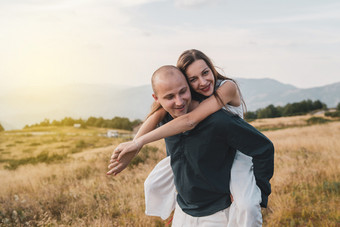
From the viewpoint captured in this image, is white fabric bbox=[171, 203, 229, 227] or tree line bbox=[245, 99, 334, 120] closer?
white fabric bbox=[171, 203, 229, 227]

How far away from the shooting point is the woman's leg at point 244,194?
218 cm

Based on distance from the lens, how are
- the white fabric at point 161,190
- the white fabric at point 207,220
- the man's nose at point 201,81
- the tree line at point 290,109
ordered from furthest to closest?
1. the tree line at point 290,109
2. the white fabric at point 161,190
3. the man's nose at point 201,81
4. the white fabric at point 207,220

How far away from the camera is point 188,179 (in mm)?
2354

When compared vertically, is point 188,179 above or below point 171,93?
below

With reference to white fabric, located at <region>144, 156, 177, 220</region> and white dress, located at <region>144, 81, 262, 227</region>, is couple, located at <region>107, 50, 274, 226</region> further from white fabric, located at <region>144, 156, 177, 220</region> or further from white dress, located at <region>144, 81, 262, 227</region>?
white fabric, located at <region>144, 156, 177, 220</region>

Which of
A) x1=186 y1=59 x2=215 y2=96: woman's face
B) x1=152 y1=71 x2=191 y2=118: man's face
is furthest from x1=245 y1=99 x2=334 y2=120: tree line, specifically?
x1=152 y1=71 x2=191 y2=118: man's face

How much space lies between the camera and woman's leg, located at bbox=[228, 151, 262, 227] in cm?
218

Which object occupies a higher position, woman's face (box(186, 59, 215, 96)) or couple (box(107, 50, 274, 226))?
woman's face (box(186, 59, 215, 96))

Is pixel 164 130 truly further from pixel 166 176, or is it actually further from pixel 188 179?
pixel 166 176

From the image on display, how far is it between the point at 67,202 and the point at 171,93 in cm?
499

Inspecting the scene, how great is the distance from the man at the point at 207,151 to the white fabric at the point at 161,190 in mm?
390

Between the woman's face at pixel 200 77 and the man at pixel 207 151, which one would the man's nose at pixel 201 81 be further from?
the man at pixel 207 151

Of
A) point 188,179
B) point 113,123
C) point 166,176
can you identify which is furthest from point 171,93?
point 113,123

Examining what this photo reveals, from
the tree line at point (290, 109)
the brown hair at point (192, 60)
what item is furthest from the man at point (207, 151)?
the tree line at point (290, 109)
